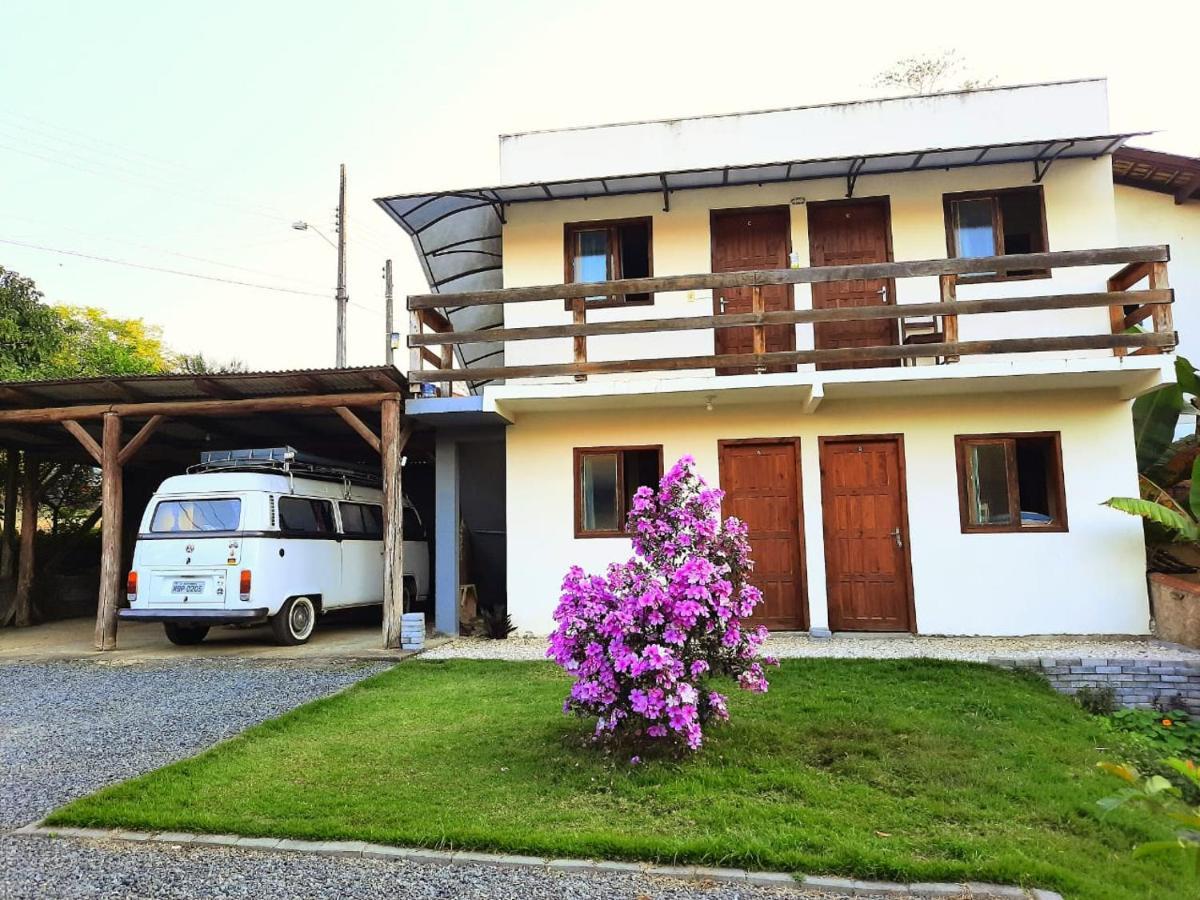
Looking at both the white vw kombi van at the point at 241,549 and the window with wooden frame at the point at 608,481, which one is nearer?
the white vw kombi van at the point at 241,549

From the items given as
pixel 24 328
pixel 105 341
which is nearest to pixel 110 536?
pixel 24 328

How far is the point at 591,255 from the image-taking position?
10836 mm

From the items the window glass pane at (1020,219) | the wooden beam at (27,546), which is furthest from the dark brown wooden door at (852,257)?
the wooden beam at (27,546)

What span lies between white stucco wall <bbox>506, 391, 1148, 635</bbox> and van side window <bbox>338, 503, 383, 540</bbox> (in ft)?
8.51

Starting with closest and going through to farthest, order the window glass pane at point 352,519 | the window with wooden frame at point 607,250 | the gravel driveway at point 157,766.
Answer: the gravel driveway at point 157,766 → the window with wooden frame at point 607,250 → the window glass pane at point 352,519

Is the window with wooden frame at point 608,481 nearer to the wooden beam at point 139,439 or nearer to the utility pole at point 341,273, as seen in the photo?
the wooden beam at point 139,439

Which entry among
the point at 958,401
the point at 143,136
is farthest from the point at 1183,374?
the point at 143,136

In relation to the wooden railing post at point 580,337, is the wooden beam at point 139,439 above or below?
below

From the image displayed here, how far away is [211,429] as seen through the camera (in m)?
12.4

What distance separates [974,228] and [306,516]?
9.45 m

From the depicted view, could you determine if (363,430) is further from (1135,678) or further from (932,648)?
(1135,678)

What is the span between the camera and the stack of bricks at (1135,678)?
696cm

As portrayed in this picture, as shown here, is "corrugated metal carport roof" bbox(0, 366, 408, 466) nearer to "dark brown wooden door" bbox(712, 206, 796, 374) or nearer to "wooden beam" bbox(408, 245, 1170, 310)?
"wooden beam" bbox(408, 245, 1170, 310)

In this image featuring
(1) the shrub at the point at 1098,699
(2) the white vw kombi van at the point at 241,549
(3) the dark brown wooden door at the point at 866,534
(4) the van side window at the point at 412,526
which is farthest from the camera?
(4) the van side window at the point at 412,526
